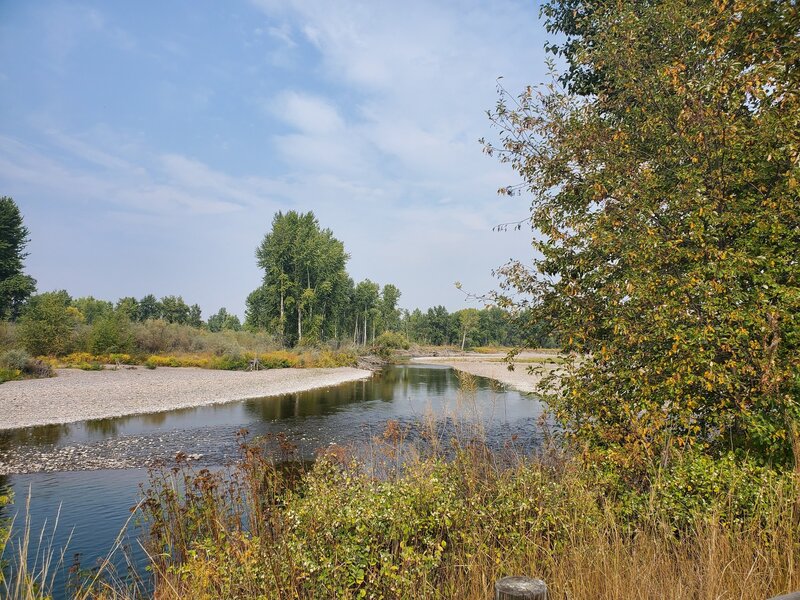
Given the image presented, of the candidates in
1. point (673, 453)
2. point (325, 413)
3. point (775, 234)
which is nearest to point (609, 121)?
point (775, 234)

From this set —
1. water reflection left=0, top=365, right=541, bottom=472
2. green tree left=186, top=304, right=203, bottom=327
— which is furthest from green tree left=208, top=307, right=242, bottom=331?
water reflection left=0, top=365, right=541, bottom=472

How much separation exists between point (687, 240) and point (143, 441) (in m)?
15.5

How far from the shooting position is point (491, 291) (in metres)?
6.46

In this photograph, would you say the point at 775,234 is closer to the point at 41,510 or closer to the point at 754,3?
the point at 754,3

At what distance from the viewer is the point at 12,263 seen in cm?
4306

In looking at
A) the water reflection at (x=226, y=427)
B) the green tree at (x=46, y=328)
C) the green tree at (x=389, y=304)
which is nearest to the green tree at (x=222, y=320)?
the green tree at (x=389, y=304)

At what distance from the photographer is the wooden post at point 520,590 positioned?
202 cm

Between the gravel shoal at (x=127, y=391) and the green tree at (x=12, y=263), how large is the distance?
1945 centimetres

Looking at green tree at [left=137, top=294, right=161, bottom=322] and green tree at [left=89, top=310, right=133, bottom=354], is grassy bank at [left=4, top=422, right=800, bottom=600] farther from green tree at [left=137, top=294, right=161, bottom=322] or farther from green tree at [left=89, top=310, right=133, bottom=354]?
green tree at [left=137, top=294, right=161, bottom=322]

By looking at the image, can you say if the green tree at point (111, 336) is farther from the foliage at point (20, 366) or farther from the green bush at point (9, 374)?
the green bush at point (9, 374)

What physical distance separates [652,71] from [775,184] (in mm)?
2064

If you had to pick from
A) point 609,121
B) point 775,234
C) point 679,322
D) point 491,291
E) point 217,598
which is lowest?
point 217,598

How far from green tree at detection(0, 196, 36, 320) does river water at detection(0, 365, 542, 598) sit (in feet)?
115

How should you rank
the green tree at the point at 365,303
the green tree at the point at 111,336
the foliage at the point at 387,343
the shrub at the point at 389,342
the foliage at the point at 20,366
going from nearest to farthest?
1. the foliage at the point at 20,366
2. the green tree at the point at 111,336
3. the foliage at the point at 387,343
4. the shrub at the point at 389,342
5. the green tree at the point at 365,303
